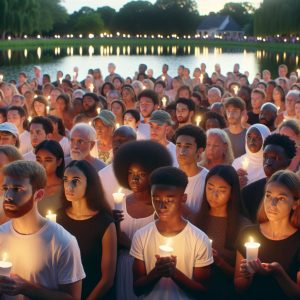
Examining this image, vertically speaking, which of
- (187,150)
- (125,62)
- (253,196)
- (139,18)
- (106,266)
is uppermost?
(139,18)

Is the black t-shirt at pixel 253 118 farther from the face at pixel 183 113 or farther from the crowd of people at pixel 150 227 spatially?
the crowd of people at pixel 150 227

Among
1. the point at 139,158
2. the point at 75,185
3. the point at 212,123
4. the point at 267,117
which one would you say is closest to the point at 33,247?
the point at 75,185

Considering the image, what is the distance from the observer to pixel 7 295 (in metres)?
3.47

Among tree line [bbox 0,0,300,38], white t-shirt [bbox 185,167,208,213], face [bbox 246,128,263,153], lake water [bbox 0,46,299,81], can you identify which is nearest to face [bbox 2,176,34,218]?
white t-shirt [bbox 185,167,208,213]

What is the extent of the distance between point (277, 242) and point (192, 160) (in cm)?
159

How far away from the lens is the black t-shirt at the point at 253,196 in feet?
17.3

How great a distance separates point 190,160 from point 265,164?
1.94ft

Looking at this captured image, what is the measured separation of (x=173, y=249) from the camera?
3879mm

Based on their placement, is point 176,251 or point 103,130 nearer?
point 176,251

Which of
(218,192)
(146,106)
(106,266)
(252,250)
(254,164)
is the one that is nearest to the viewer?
(252,250)

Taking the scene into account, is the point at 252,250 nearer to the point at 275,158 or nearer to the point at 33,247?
the point at 33,247

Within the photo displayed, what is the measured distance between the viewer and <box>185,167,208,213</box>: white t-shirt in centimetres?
516

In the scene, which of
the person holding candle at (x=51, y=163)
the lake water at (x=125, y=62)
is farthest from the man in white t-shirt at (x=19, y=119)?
Answer: the lake water at (x=125, y=62)

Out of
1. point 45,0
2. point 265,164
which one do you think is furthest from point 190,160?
point 45,0
